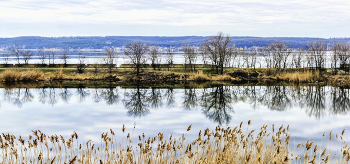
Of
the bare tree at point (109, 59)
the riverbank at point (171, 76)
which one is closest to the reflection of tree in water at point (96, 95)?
the riverbank at point (171, 76)

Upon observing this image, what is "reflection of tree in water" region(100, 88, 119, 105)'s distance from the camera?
2353 centimetres

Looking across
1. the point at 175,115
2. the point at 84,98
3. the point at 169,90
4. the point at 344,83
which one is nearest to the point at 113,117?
the point at 175,115

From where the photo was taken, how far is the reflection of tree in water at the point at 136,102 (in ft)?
63.7

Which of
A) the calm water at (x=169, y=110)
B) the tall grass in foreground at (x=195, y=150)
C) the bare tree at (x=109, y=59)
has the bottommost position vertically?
the calm water at (x=169, y=110)

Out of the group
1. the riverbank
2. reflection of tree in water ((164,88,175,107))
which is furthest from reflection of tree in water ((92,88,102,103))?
the riverbank

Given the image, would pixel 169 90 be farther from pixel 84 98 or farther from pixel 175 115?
pixel 175 115

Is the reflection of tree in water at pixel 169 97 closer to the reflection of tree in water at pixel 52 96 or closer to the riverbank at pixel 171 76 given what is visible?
the reflection of tree in water at pixel 52 96

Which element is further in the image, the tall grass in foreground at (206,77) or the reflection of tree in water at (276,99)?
the tall grass in foreground at (206,77)

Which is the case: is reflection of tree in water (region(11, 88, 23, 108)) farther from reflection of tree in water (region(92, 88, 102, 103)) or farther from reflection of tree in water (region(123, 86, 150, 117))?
reflection of tree in water (region(123, 86, 150, 117))

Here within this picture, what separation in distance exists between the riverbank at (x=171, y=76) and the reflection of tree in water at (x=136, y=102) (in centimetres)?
946

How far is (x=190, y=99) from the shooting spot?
960 inches

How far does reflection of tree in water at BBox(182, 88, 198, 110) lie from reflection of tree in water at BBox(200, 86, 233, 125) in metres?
0.54

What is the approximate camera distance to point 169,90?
2972cm

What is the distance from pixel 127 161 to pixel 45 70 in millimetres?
38816
